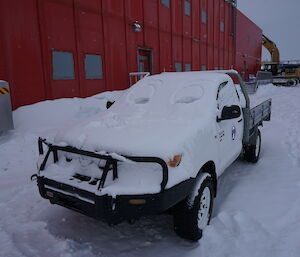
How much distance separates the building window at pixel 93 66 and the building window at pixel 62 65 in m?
0.71

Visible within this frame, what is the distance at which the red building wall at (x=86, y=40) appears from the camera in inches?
312

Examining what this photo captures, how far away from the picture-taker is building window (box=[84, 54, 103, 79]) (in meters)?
10.3

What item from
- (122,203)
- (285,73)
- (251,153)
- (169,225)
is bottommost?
(169,225)

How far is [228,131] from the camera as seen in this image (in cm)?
383

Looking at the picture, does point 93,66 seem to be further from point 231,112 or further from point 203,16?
point 203,16

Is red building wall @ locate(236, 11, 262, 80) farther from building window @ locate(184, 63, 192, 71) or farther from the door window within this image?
the door window

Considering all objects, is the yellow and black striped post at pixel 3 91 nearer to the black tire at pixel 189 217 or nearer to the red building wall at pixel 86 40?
the red building wall at pixel 86 40

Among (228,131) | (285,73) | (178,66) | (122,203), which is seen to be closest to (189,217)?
(122,203)

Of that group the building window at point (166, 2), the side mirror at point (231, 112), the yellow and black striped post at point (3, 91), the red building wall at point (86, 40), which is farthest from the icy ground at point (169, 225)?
the building window at point (166, 2)

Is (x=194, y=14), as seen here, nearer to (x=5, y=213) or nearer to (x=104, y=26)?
(x=104, y=26)

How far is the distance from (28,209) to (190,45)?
1686 cm

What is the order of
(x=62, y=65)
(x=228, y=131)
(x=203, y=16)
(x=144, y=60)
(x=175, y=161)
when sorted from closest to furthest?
1. (x=175, y=161)
2. (x=228, y=131)
3. (x=62, y=65)
4. (x=144, y=60)
5. (x=203, y=16)

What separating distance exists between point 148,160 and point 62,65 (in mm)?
8007

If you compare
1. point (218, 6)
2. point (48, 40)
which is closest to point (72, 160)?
point (48, 40)
